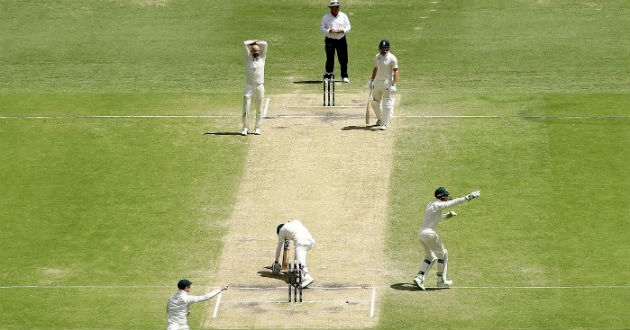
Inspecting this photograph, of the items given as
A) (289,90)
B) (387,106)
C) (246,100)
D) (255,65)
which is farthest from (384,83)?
(289,90)

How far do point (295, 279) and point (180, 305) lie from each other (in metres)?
3.71

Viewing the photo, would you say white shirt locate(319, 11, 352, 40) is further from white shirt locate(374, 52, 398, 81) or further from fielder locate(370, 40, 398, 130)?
white shirt locate(374, 52, 398, 81)

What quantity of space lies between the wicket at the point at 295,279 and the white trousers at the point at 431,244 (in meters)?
2.87

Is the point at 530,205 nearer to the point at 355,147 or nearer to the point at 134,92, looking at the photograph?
the point at 355,147

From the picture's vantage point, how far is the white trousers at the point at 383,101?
135 feet

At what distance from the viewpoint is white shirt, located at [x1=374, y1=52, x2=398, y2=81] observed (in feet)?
133

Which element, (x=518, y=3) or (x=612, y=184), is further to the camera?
(x=518, y=3)

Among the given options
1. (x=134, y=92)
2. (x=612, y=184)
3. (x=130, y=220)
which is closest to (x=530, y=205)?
(x=612, y=184)

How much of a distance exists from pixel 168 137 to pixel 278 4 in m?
12.3

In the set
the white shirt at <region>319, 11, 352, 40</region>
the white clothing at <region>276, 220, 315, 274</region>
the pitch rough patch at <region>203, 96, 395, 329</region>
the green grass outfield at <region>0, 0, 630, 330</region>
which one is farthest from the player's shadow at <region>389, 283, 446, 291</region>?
the white shirt at <region>319, 11, 352, 40</region>

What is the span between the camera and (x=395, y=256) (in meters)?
35.6

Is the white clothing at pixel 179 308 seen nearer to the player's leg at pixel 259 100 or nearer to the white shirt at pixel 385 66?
the player's leg at pixel 259 100

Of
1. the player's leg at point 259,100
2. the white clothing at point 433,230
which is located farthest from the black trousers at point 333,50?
the white clothing at point 433,230

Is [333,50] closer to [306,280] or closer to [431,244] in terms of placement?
[306,280]
